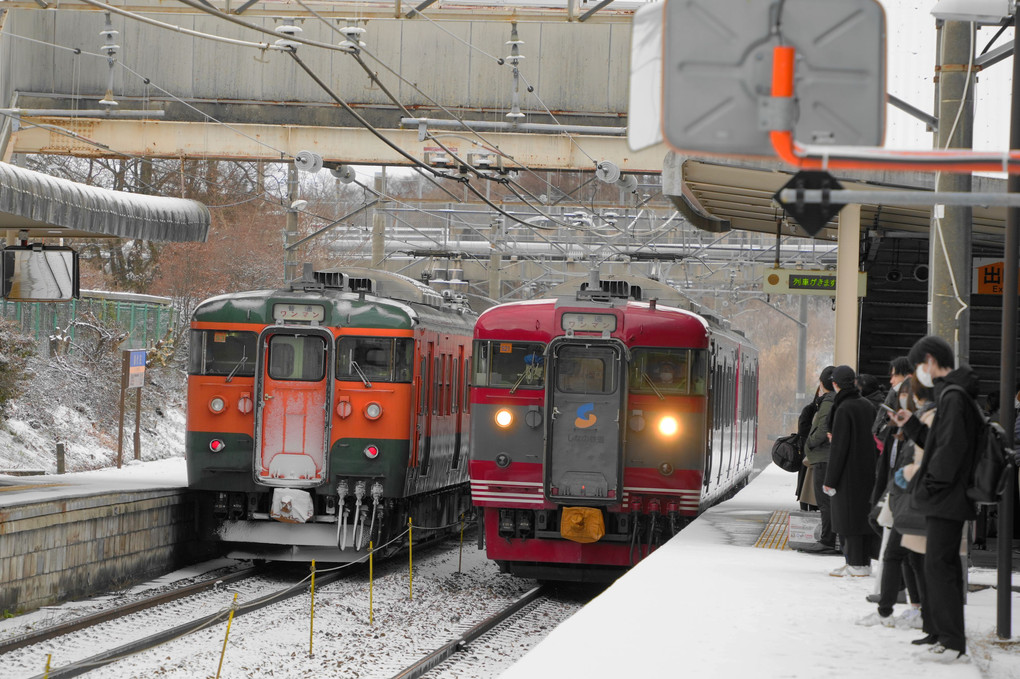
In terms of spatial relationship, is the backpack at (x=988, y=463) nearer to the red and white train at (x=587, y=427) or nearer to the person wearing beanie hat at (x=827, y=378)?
the person wearing beanie hat at (x=827, y=378)

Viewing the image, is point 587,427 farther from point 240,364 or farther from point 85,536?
point 85,536

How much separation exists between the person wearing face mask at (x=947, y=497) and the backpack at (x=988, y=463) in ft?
0.11

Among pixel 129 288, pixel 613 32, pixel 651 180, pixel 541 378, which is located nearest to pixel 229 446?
pixel 541 378

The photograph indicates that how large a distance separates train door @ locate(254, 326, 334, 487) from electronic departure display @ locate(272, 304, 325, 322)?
15 cm

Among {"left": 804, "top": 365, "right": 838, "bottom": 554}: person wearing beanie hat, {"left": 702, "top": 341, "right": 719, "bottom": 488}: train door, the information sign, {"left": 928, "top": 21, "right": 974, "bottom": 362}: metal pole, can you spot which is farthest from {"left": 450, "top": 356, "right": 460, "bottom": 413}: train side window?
{"left": 928, "top": 21, "right": 974, "bottom": 362}: metal pole

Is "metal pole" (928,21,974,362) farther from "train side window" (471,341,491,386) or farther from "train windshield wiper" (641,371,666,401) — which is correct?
"train side window" (471,341,491,386)

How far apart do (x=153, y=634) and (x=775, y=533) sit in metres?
6.14

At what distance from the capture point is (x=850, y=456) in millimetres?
10312

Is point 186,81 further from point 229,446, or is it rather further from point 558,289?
point 229,446

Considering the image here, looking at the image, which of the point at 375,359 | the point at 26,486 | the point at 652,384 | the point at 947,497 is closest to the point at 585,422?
the point at 652,384

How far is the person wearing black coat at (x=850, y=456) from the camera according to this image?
33.6 feet

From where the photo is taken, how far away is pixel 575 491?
557 inches

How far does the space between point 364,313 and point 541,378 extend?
231 cm

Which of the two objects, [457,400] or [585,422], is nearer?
[585,422]
